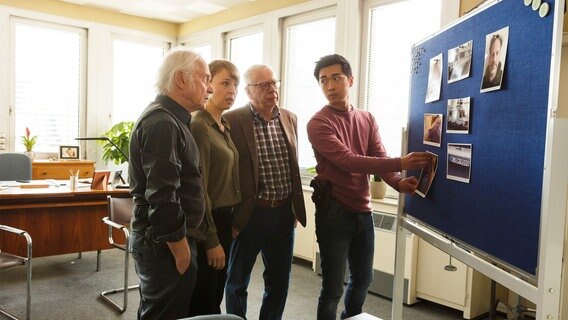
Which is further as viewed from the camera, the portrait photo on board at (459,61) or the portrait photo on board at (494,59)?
the portrait photo on board at (459,61)

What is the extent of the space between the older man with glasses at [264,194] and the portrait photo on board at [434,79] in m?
0.77

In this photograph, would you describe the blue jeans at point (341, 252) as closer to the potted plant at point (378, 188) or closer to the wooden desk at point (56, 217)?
the potted plant at point (378, 188)

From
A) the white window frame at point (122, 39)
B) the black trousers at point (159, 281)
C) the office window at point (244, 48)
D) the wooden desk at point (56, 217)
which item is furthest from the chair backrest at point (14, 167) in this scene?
the black trousers at point (159, 281)

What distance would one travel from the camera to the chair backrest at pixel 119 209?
3141mm

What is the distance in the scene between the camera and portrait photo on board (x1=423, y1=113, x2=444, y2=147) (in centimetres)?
149

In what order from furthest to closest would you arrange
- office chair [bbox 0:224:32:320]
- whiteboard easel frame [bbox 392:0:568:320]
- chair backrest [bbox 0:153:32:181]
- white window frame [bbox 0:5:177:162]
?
white window frame [bbox 0:5:177:162], chair backrest [bbox 0:153:32:181], office chair [bbox 0:224:32:320], whiteboard easel frame [bbox 392:0:568:320]

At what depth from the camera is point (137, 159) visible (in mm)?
1520

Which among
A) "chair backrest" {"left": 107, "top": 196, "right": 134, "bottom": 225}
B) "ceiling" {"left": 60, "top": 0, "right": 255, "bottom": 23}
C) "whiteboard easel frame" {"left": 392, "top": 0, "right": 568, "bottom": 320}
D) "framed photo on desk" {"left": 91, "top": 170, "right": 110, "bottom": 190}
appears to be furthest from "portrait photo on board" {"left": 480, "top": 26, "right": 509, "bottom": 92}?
"ceiling" {"left": 60, "top": 0, "right": 255, "bottom": 23}

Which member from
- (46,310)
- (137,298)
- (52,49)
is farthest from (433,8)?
(52,49)

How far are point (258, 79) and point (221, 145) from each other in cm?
39

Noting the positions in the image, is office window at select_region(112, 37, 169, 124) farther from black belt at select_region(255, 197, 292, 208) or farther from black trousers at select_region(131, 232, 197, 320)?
black trousers at select_region(131, 232, 197, 320)

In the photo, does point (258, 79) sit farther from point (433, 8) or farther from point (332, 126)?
point (433, 8)

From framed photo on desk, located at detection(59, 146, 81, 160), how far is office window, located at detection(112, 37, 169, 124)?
2.31 ft

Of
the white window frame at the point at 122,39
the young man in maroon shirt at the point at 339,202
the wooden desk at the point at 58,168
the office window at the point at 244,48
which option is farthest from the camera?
the white window frame at the point at 122,39
